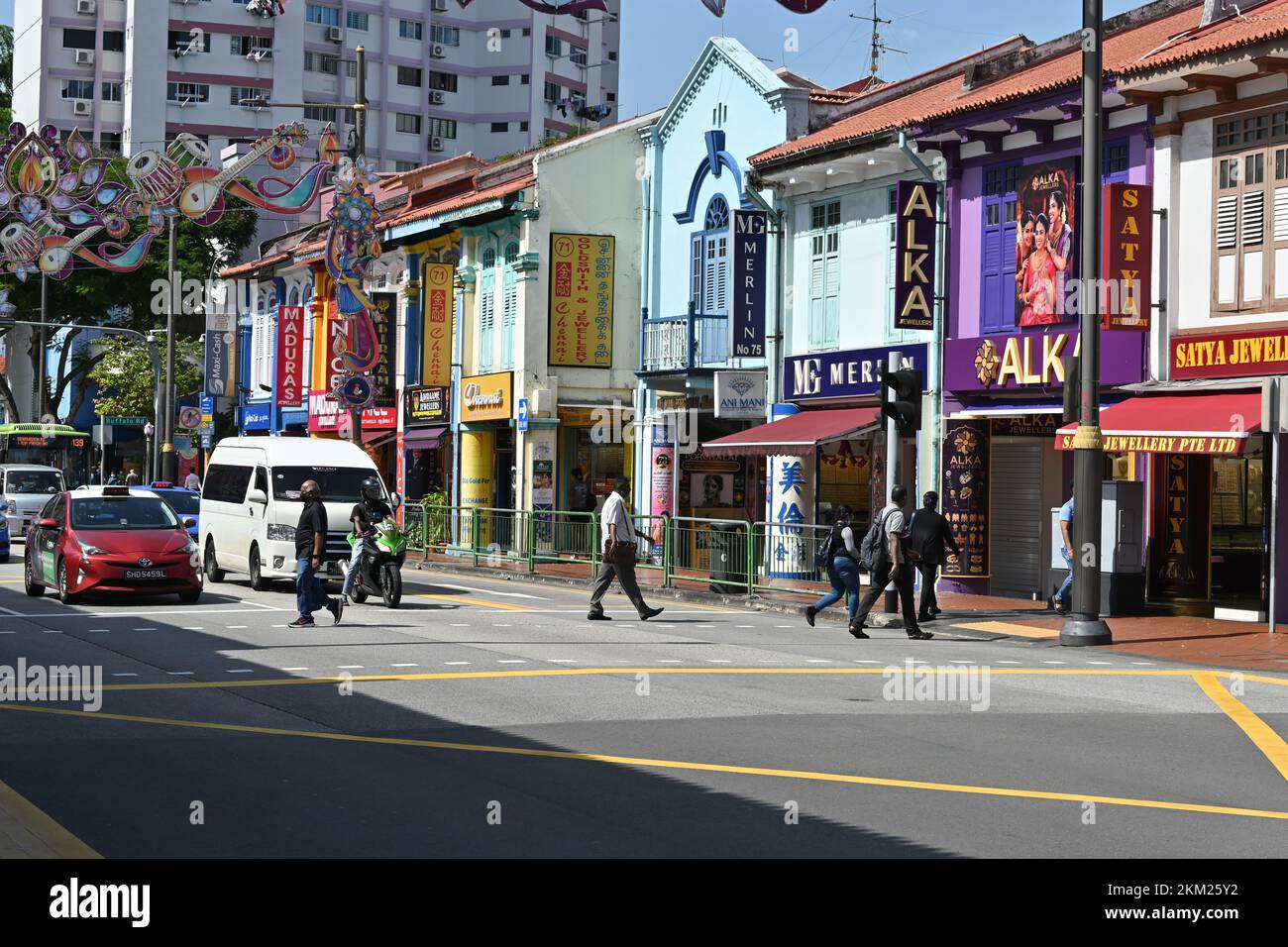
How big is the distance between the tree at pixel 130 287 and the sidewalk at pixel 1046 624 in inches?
1606

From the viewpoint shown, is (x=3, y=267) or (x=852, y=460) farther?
(x=3, y=267)

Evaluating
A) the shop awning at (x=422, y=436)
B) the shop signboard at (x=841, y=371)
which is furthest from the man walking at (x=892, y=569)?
the shop awning at (x=422, y=436)

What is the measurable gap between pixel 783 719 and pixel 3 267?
2822cm

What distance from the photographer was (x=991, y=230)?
26.5 metres

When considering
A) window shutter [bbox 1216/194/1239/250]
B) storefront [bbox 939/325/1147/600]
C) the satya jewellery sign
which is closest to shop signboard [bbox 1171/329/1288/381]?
A: window shutter [bbox 1216/194/1239/250]

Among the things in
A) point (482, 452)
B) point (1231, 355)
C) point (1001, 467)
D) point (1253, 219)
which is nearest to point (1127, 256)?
point (1253, 219)

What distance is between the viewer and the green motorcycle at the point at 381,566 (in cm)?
2312

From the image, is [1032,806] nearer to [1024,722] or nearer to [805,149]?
[1024,722]

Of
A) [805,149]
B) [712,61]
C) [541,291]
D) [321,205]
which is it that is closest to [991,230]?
[805,149]

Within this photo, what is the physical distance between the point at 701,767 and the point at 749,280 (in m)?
22.2

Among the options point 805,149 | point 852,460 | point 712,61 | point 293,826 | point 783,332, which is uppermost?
point 712,61

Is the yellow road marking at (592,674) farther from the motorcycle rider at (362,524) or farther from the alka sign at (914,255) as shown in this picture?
the alka sign at (914,255)

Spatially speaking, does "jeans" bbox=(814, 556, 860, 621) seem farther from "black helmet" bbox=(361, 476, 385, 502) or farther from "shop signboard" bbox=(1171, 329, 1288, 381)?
"black helmet" bbox=(361, 476, 385, 502)
